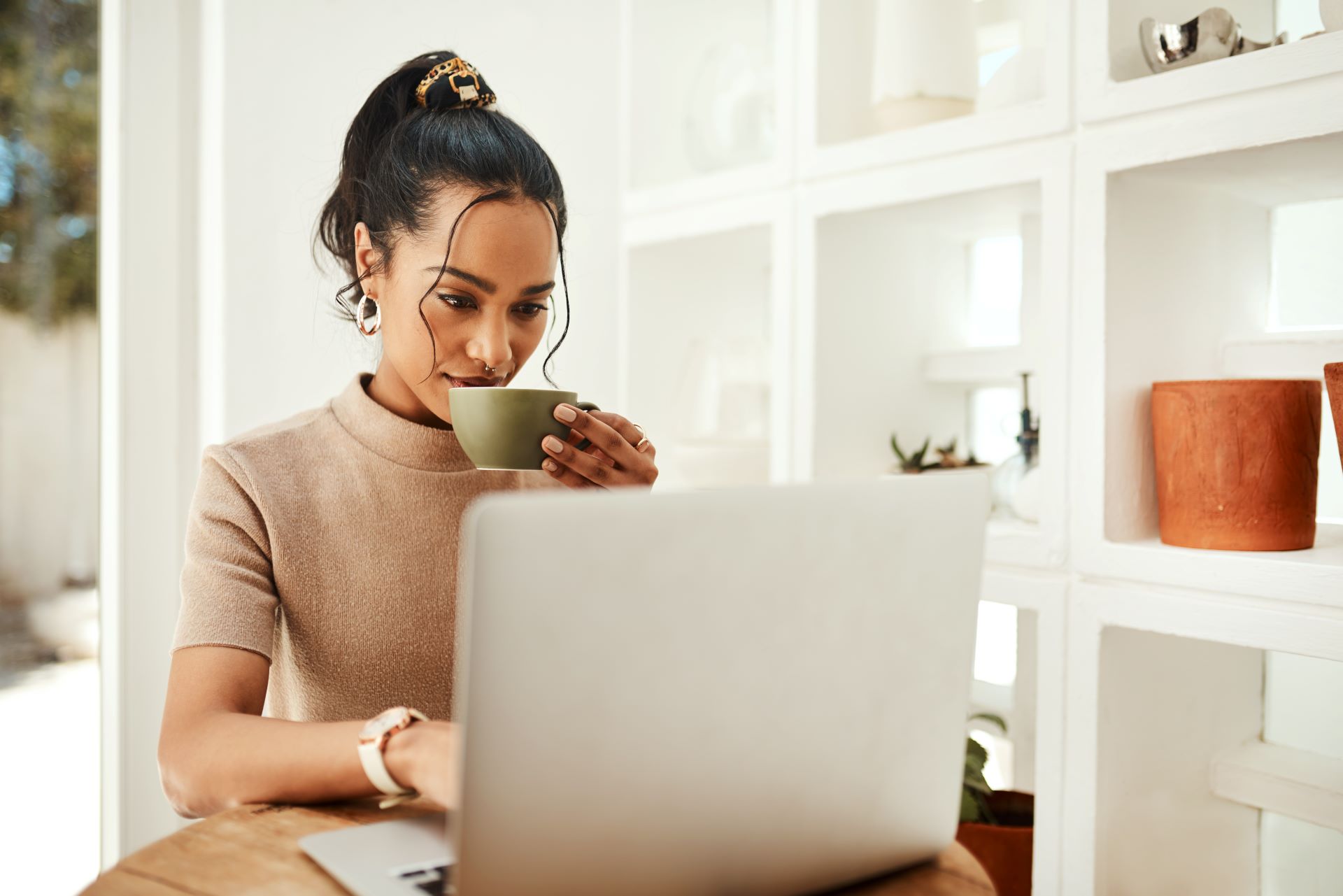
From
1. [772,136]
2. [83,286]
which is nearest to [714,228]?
[772,136]

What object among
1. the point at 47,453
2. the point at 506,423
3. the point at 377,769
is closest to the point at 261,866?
the point at 377,769

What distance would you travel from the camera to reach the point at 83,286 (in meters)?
1.59

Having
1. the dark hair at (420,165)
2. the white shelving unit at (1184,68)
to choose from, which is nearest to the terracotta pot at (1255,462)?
the white shelving unit at (1184,68)

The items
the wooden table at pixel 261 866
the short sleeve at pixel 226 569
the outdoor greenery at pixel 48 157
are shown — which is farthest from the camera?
the outdoor greenery at pixel 48 157

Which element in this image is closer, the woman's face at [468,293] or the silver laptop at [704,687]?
the silver laptop at [704,687]

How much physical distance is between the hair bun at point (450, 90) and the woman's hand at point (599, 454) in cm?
42

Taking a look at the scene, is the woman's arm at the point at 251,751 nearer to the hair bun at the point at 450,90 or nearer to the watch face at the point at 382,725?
the watch face at the point at 382,725

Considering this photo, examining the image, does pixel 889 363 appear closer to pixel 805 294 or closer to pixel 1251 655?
pixel 805 294

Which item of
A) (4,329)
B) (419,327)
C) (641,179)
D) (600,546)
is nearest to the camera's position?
(600,546)

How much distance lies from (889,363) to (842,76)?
0.45 meters

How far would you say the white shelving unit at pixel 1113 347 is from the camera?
1155mm

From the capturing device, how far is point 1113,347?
122cm

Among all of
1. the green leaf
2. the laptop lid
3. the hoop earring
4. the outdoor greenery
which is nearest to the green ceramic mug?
the hoop earring

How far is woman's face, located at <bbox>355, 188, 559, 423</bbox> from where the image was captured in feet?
3.59
